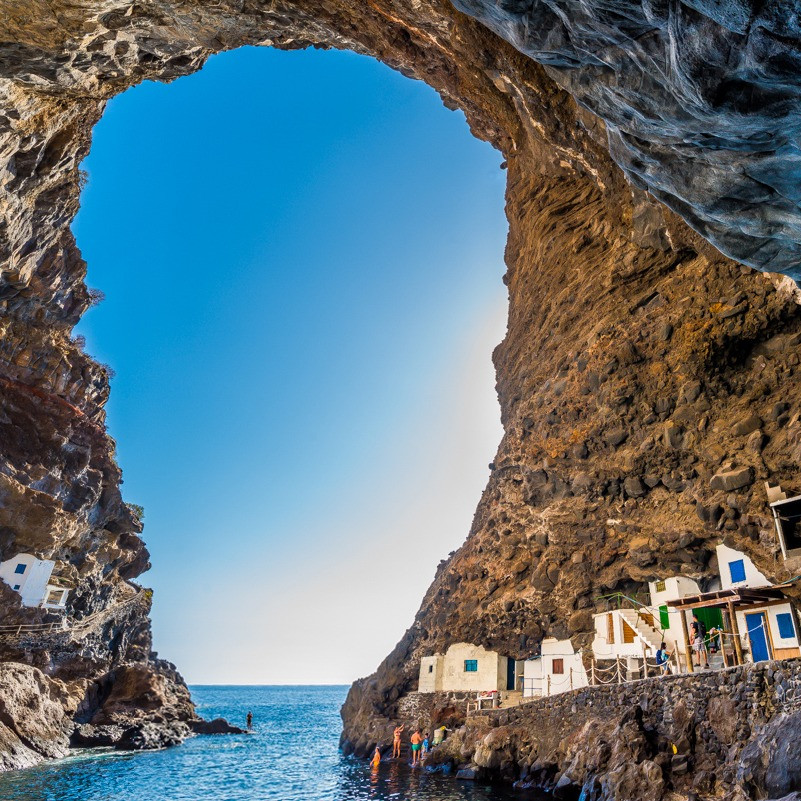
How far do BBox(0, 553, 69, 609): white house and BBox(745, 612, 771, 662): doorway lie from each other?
48804mm

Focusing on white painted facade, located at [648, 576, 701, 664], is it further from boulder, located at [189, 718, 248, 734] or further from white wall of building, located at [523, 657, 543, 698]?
boulder, located at [189, 718, 248, 734]

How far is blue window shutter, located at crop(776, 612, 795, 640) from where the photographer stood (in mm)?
20977

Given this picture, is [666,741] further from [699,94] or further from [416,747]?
A: [699,94]

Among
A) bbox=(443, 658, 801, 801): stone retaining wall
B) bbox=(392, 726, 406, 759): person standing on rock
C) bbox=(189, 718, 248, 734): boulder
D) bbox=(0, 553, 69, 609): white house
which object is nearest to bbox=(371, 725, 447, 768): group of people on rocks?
bbox=(392, 726, 406, 759): person standing on rock

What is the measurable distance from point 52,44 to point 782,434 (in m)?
33.0

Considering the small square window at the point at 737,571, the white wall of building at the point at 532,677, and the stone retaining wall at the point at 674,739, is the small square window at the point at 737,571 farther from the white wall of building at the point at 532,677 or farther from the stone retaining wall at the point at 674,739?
the white wall of building at the point at 532,677

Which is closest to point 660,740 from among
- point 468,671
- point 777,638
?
point 777,638

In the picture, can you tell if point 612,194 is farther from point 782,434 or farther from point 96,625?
point 96,625

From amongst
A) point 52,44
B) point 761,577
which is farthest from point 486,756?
point 52,44

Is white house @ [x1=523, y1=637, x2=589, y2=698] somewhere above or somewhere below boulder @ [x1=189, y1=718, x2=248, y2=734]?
above

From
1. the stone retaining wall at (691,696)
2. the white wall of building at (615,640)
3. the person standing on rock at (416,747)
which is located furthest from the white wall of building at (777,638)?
the person standing on rock at (416,747)

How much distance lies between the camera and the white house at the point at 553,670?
28797 mm

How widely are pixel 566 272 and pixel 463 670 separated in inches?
1092

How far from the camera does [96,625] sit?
150 ft
